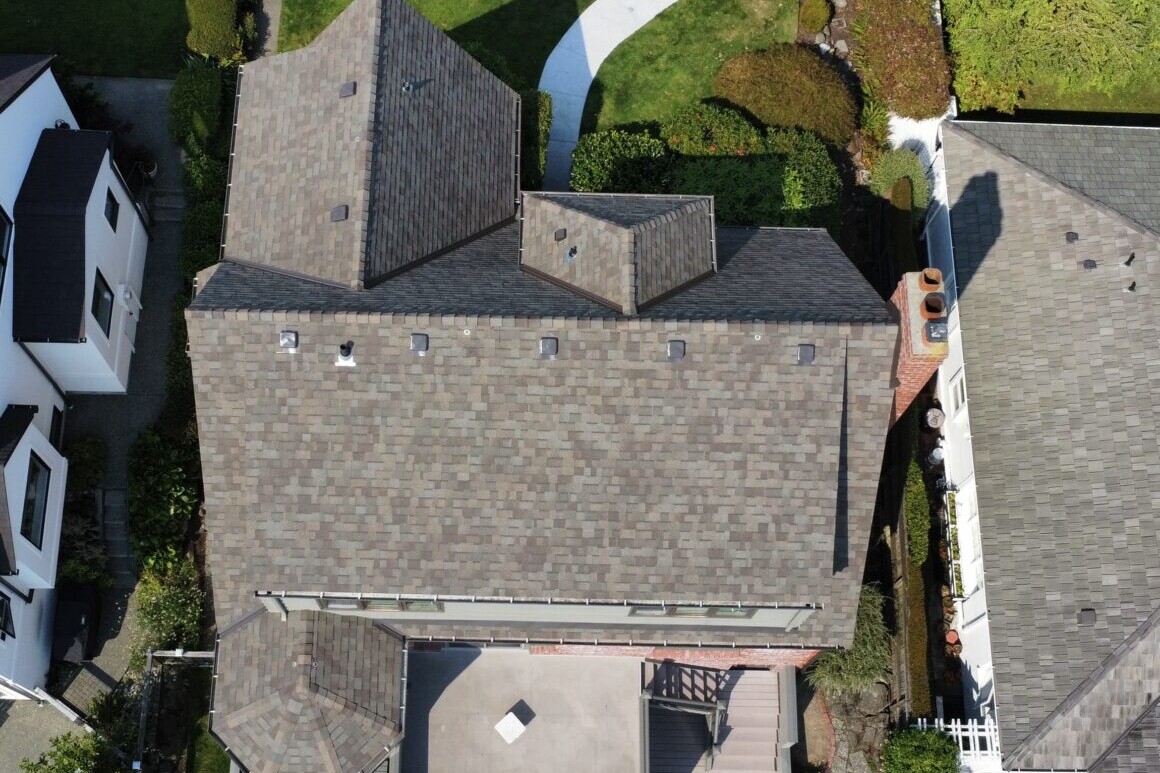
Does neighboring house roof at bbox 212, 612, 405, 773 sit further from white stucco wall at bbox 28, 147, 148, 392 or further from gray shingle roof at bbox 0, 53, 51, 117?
gray shingle roof at bbox 0, 53, 51, 117

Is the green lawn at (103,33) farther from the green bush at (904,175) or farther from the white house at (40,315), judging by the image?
the green bush at (904,175)

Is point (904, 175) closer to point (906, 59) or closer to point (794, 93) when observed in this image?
point (906, 59)

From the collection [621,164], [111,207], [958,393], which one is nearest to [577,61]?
[621,164]

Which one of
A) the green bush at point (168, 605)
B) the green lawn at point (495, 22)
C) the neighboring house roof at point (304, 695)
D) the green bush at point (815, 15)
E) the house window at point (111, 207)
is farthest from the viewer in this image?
the green lawn at point (495, 22)

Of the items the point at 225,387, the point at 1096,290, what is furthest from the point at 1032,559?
the point at 225,387

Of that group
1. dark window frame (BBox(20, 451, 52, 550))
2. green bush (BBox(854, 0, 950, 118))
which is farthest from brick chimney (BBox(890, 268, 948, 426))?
dark window frame (BBox(20, 451, 52, 550))

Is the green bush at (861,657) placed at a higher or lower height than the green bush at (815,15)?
lower

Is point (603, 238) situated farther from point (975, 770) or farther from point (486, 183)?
point (975, 770)

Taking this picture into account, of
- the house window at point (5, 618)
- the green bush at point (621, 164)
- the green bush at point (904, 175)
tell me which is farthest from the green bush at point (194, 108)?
the green bush at point (904, 175)
